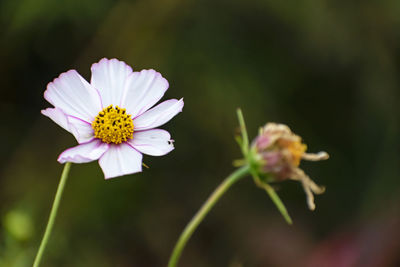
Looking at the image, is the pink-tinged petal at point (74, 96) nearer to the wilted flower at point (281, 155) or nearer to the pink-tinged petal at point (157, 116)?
the pink-tinged petal at point (157, 116)

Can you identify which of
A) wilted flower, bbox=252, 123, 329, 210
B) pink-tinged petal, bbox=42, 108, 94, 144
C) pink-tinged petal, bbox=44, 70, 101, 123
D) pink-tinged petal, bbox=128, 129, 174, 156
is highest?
pink-tinged petal, bbox=44, 70, 101, 123

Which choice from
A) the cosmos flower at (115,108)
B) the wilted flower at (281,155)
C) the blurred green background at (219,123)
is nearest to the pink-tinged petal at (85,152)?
the cosmos flower at (115,108)

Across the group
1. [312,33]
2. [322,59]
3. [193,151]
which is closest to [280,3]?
[312,33]

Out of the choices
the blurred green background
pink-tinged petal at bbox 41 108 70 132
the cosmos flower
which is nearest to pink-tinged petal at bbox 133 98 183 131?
the cosmos flower

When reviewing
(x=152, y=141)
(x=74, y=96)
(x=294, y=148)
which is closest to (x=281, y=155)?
(x=294, y=148)

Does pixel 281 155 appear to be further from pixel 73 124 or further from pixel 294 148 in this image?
pixel 73 124

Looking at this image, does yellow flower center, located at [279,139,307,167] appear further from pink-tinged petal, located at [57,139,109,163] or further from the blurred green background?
the blurred green background
